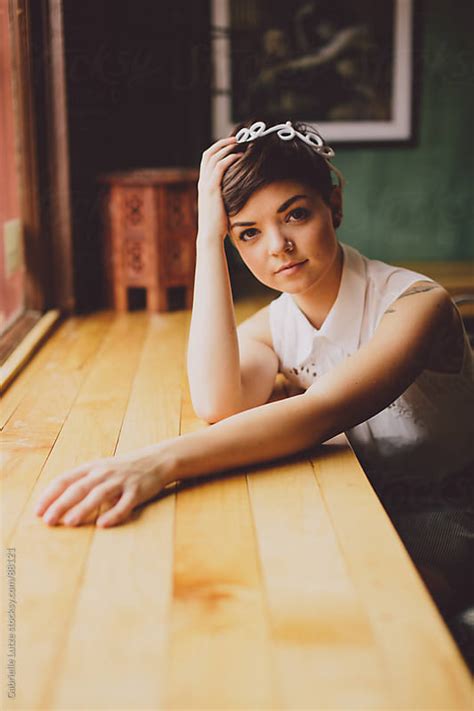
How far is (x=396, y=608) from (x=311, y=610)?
10cm

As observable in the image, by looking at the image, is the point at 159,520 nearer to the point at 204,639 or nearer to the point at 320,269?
the point at 204,639

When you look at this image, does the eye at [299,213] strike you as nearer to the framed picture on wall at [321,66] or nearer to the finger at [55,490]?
the finger at [55,490]

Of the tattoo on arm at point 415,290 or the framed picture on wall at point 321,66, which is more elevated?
the framed picture on wall at point 321,66

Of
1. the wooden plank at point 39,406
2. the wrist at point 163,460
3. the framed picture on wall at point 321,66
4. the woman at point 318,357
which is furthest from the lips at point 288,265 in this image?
the framed picture on wall at point 321,66

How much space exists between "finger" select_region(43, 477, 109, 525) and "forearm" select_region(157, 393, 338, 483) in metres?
0.14

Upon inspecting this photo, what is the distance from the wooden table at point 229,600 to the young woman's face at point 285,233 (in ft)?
1.10

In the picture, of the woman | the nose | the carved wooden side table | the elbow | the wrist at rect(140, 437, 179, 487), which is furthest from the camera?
the carved wooden side table

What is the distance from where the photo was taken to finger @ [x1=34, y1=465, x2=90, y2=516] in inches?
47.8

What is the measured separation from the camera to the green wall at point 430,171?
4.04 metres

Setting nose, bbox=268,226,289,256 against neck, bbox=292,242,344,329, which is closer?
nose, bbox=268,226,289,256

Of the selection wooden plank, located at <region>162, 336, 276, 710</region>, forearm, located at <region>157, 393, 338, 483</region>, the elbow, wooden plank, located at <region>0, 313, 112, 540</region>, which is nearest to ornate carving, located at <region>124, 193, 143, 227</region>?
wooden plank, located at <region>0, 313, 112, 540</region>

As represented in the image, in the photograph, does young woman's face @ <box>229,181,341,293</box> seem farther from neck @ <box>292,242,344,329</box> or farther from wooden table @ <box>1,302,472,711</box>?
wooden table @ <box>1,302,472,711</box>

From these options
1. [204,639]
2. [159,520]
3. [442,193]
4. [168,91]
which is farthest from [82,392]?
[442,193]

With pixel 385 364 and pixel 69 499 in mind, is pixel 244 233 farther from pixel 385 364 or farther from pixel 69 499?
pixel 69 499
